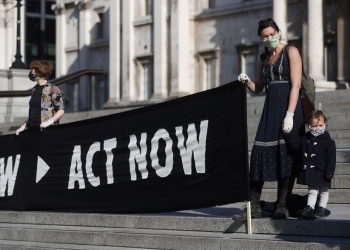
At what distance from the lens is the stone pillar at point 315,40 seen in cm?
3275

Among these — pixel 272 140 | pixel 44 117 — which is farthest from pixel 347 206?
pixel 44 117

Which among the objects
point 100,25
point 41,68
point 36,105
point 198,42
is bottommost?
point 36,105

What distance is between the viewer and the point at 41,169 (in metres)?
13.9

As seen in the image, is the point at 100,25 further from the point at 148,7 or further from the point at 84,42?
the point at 148,7

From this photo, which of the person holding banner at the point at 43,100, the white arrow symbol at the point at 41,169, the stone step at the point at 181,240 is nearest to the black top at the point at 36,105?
the person holding banner at the point at 43,100

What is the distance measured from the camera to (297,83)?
35.7 feet

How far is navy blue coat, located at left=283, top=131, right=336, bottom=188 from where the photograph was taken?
10742mm

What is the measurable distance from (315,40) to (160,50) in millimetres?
7794

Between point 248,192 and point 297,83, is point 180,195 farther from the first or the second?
point 297,83

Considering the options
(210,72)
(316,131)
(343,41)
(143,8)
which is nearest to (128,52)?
(143,8)

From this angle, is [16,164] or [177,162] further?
[16,164]

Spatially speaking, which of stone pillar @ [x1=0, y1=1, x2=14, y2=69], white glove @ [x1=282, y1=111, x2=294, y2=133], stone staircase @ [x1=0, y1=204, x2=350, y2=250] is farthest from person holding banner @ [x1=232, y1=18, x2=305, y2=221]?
stone pillar @ [x1=0, y1=1, x2=14, y2=69]

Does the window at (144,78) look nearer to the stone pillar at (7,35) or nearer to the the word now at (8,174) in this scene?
the stone pillar at (7,35)

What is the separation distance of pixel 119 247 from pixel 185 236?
96 cm
